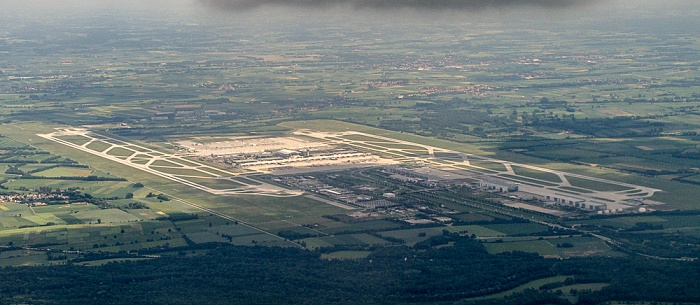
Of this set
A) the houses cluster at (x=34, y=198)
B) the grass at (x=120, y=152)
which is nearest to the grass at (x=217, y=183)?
the houses cluster at (x=34, y=198)

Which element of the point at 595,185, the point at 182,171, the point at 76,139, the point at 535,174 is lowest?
the point at 76,139

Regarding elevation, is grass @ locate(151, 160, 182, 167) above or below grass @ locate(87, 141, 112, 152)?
above

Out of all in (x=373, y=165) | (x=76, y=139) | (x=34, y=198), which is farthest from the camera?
(x=76, y=139)

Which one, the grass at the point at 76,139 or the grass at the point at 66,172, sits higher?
the grass at the point at 66,172

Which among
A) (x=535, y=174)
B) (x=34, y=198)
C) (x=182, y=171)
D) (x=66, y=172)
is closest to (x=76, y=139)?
(x=66, y=172)

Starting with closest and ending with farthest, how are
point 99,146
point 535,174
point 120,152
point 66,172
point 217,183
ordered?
point 217,183 < point 535,174 < point 66,172 < point 120,152 < point 99,146

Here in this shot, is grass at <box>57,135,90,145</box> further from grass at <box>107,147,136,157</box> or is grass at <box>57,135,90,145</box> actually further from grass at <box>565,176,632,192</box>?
grass at <box>565,176,632,192</box>

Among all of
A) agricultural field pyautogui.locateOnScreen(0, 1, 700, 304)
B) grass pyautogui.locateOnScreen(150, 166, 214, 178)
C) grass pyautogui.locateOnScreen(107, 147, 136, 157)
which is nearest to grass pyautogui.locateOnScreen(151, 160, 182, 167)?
agricultural field pyautogui.locateOnScreen(0, 1, 700, 304)

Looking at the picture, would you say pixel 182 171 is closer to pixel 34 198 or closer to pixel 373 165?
pixel 34 198

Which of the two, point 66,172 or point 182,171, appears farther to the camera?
point 66,172

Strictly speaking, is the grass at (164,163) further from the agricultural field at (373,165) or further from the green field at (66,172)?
the green field at (66,172)

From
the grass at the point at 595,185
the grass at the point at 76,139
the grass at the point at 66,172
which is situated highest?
the grass at the point at 595,185

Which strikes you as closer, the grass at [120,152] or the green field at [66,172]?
the green field at [66,172]
